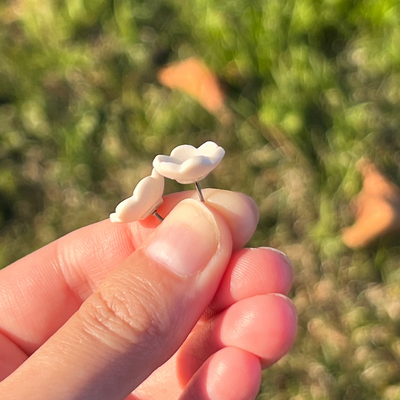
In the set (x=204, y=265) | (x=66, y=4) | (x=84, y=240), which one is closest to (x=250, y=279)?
(x=204, y=265)

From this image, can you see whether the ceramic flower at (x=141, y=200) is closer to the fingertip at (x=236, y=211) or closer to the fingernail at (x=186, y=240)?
the fingernail at (x=186, y=240)

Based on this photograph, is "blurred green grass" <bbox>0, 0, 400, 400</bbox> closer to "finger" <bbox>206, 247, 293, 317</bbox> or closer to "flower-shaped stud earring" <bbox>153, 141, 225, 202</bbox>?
"finger" <bbox>206, 247, 293, 317</bbox>

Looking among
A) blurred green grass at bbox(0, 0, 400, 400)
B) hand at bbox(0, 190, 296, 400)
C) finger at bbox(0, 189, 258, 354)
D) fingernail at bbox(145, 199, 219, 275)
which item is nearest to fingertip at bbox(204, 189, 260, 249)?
hand at bbox(0, 190, 296, 400)

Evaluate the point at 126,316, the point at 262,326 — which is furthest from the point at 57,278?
the point at 262,326

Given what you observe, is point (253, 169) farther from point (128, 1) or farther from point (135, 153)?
point (128, 1)

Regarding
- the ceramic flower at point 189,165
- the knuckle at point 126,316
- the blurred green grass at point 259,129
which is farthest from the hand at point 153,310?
the blurred green grass at point 259,129

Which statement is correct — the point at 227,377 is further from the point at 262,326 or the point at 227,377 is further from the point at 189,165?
the point at 189,165
